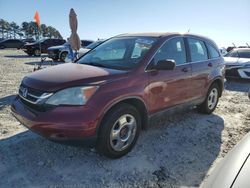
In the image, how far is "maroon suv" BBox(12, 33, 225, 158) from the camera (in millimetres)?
3043

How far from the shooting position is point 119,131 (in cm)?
346

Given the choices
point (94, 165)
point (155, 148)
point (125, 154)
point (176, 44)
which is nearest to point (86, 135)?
point (94, 165)

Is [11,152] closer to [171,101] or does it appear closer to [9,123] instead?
[9,123]

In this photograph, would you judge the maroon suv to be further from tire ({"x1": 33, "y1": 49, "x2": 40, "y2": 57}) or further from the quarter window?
tire ({"x1": 33, "y1": 49, "x2": 40, "y2": 57})

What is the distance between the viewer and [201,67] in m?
4.94

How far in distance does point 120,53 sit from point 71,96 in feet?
4.78

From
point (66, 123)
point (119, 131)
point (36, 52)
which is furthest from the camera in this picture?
point (36, 52)

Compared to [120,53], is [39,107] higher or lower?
lower

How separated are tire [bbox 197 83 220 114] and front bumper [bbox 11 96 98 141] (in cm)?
316

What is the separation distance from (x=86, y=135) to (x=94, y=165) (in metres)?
0.59

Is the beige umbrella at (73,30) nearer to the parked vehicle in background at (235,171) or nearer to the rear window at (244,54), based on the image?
the rear window at (244,54)

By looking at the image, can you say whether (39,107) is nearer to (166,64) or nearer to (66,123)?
(66,123)

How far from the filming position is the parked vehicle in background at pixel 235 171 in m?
1.58

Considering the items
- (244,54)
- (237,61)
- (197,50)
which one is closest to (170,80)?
(197,50)
